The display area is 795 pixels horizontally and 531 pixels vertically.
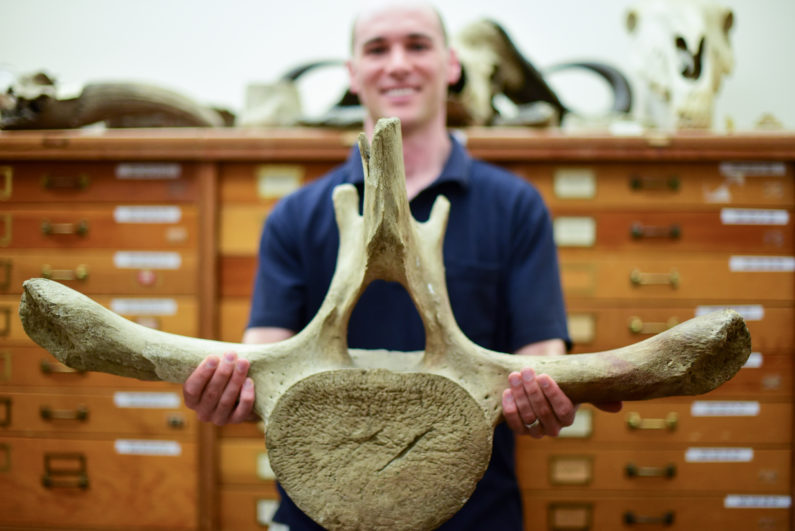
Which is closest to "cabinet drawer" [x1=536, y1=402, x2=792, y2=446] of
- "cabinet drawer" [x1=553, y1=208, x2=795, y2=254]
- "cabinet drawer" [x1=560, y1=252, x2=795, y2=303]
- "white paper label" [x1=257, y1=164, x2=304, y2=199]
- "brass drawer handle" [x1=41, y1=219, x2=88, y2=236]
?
"cabinet drawer" [x1=560, y1=252, x2=795, y2=303]

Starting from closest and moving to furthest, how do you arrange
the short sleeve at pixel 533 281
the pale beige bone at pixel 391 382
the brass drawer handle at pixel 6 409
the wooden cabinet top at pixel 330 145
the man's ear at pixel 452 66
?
the pale beige bone at pixel 391 382 → the short sleeve at pixel 533 281 → the man's ear at pixel 452 66 → the wooden cabinet top at pixel 330 145 → the brass drawer handle at pixel 6 409

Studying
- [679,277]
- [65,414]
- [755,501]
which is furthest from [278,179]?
[755,501]

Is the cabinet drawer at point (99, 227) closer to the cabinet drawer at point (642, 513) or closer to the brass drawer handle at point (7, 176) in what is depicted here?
the brass drawer handle at point (7, 176)

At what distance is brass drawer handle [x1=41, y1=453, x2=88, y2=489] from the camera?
1418 millimetres

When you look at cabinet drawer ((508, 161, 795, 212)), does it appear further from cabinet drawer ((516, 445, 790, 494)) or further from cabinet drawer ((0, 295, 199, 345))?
cabinet drawer ((0, 295, 199, 345))

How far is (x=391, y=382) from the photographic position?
0.63 meters

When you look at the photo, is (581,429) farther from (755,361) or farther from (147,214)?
(147,214)

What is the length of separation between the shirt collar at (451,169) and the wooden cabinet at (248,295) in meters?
0.29

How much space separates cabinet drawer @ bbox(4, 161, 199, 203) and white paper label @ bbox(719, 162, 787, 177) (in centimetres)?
122

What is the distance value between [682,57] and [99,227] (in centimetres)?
147

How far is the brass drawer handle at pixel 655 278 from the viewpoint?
1.37 m

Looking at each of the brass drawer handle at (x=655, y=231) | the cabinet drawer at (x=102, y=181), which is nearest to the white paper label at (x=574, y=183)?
the brass drawer handle at (x=655, y=231)

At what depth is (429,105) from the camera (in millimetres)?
980

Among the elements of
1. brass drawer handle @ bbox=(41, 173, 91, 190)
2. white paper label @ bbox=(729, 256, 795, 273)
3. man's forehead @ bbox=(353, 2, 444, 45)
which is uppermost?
man's forehead @ bbox=(353, 2, 444, 45)
